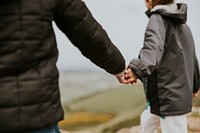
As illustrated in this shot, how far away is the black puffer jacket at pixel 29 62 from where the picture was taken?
87cm

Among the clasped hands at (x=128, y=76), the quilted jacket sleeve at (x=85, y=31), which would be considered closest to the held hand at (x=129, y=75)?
the clasped hands at (x=128, y=76)

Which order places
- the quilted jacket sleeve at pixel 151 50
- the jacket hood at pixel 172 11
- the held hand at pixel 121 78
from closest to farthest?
the held hand at pixel 121 78, the quilted jacket sleeve at pixel 151 50, the jacket hood at pixel 172 11

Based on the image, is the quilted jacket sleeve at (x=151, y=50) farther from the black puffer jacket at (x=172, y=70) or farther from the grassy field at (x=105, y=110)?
the grassy field at (x=105, y=110)

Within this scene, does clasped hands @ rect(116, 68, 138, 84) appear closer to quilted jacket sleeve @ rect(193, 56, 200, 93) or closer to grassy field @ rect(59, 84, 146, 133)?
quilted jacket sleeve @ rect(193, 56, 200, 93)

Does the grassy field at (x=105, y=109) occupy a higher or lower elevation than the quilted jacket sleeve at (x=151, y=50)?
lower

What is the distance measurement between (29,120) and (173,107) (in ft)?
3.03

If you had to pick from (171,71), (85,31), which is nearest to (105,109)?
(171,71)

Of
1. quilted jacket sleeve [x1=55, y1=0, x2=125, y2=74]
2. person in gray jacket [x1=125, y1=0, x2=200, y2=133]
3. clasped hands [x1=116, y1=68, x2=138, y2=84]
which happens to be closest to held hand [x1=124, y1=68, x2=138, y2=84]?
clasped hands [x1=116, y1=68, x2=138, y2=84]

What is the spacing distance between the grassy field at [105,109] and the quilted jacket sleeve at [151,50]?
1328 mm

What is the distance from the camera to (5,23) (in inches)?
34.1

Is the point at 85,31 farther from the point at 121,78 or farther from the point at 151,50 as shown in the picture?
the point at 151,50

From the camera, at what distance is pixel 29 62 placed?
2.93 ft

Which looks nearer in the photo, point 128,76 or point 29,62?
point 29,62

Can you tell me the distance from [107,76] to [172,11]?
171 centimetres
